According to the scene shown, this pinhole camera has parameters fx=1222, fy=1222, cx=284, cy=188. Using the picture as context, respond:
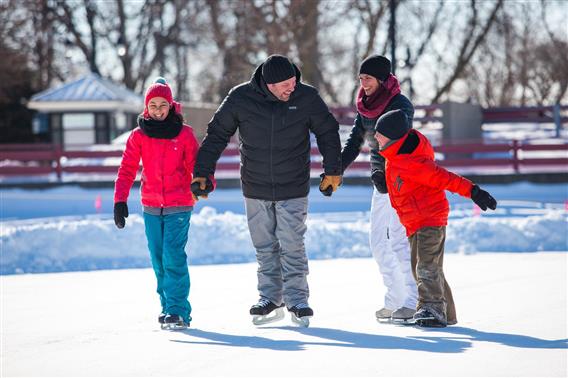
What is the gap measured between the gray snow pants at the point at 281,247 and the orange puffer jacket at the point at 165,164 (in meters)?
0.38

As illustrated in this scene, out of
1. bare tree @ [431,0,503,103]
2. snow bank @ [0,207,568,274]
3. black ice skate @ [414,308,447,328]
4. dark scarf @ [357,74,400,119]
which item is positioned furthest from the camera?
bare tree @ [431,0,503,103]

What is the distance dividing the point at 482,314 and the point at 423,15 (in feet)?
99.2

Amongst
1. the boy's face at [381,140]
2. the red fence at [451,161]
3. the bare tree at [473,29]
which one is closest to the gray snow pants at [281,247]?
the boy's face at [381,140]

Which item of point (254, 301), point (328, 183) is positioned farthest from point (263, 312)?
point (254, 301)

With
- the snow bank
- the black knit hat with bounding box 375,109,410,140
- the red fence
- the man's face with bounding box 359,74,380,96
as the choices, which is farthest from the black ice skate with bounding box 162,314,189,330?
the red fence

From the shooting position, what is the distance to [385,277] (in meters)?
6.81

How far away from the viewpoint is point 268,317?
6.69 metres

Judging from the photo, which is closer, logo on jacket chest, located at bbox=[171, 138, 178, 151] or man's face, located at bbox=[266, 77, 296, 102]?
man's face, located at bbox=[266, 77, 296, 102]

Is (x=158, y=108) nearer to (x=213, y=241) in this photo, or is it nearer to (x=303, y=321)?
(x=303, y=321)

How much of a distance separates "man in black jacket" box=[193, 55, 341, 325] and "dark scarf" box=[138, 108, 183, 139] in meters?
0.18

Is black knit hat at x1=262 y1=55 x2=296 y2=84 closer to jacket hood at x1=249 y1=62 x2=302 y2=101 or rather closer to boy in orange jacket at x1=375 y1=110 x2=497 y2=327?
→ jacket hood at x1=249 y1=62 x2=302 y2=101

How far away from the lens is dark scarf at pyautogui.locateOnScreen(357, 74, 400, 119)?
263 inches

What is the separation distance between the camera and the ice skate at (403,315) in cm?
656

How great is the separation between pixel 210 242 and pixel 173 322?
535 cm
